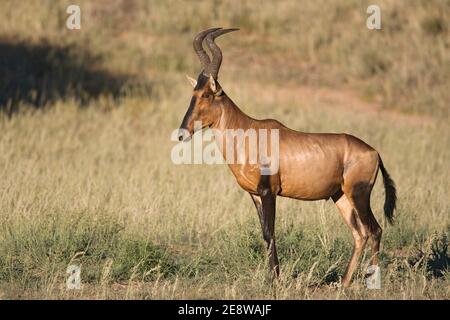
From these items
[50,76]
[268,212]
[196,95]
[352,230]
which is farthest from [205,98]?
[50,76]

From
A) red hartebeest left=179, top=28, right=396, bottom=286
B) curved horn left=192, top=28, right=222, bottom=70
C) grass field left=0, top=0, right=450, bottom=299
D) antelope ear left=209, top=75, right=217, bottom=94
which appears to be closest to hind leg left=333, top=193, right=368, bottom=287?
red hartebeest left=179, top=28, right=396, bottom=286

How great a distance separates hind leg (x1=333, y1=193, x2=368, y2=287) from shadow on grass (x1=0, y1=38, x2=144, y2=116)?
1166cm

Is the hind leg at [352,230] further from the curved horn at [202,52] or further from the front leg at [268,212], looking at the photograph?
the curved horn at [202,52]

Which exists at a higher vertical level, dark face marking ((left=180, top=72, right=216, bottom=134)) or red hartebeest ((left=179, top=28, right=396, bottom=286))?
dark face marking ((left=180, top=72, right=216, bottom=134))

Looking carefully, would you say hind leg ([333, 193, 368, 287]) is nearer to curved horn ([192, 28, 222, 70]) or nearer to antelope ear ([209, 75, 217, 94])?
antelope ear ([209, 75, 217, 94])

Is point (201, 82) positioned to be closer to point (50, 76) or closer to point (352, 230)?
point (352, 230)

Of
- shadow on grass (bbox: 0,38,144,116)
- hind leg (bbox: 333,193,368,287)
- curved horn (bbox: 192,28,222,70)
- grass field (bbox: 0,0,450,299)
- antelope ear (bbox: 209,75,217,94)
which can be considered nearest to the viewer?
antelope ear (bbox: 209,75,217,94)

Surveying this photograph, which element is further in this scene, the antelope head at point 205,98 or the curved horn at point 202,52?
the curved horn at point 202,52

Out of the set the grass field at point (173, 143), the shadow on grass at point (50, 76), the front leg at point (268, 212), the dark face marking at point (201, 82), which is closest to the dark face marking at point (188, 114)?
the dark face marking at point (201, 82)

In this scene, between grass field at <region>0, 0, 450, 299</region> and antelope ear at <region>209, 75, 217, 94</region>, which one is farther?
grass field at <region>0, 0, 450, 299</region>

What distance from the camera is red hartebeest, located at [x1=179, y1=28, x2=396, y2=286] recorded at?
823cm

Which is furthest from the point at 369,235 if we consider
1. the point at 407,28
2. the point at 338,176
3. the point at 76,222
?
the point at 407,28

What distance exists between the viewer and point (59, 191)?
11516 millimetres

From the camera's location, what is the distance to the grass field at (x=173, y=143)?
29.6 feet
